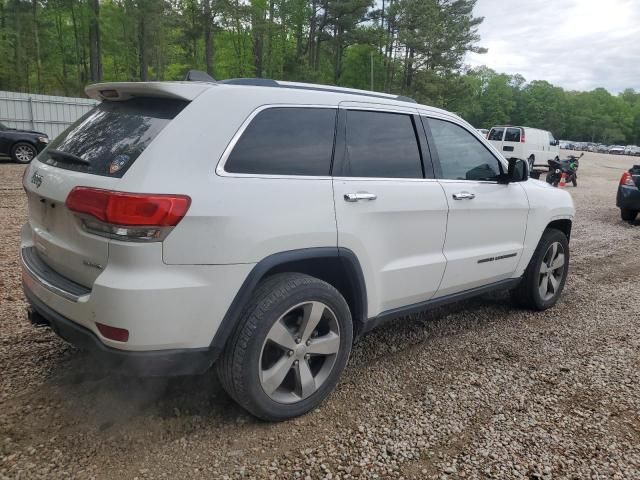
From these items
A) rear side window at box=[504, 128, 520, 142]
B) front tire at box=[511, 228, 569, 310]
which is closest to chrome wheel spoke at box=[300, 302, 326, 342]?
front tire at box=[511, 228, 569, 310]

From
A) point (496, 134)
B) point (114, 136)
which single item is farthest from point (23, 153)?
point (496, 134)

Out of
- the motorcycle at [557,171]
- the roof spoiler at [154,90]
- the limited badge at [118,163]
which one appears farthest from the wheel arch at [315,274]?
the motorcycle at [557,171]

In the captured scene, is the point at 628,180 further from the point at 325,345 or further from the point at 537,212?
the point at 325,345

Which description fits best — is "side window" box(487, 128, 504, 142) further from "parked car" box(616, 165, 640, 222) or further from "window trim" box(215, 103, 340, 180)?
"window trim" box(215, 103, 340, 180)

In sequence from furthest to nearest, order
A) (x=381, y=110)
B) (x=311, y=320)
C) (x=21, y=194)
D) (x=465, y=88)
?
1. (x=465, y=88)
2. (x=21, y=194)
3. (x=381, y=110)
4. (x=311, y=320)

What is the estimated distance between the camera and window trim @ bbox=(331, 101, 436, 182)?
2816 mm

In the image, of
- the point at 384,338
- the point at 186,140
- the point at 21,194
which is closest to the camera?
the point at 186,140

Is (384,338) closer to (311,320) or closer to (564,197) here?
(311,320)

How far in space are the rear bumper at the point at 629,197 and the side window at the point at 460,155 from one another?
7.46 meters

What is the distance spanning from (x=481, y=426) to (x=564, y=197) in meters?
2.80

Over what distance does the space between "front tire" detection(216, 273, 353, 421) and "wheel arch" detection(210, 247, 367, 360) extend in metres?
0.07

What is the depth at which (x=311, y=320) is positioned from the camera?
2633 millimetres

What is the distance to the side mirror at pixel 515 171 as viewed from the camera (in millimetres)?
3814

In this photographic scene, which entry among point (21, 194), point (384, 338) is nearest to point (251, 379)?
point (384, 338)
